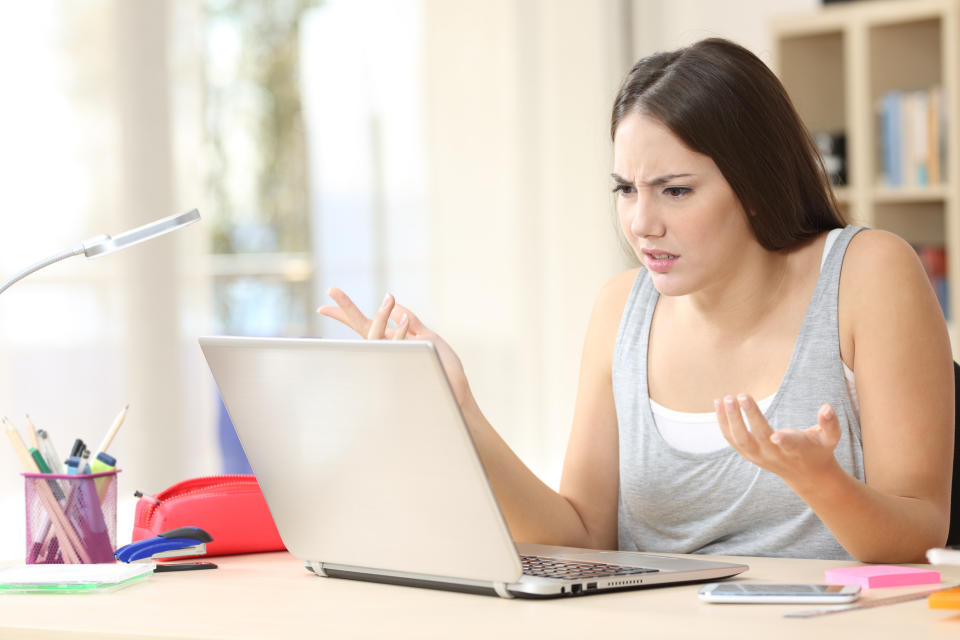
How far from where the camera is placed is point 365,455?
1.12 m

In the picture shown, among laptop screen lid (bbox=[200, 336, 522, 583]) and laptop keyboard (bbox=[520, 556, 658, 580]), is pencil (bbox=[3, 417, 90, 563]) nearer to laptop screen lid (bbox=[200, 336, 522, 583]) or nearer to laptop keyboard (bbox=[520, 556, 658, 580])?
laptop screen lid (bbox=[200, 336, 522, 583])

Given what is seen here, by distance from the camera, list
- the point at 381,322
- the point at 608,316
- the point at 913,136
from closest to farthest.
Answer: the point at 381,322
the point at 608,316
the point at 913,136

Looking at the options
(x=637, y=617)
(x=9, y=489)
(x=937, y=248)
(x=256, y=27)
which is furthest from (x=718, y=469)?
(x=256, y=27)

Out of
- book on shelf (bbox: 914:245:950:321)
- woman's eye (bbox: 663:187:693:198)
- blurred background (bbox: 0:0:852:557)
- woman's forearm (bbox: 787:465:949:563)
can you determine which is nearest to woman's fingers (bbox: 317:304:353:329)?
woman's eye (bbox: 663:187:693:198)

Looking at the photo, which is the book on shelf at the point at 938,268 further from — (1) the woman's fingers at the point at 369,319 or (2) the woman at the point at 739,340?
(1) the woman's fingers at the point at 369,319

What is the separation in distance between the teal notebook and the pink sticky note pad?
0.69 meters

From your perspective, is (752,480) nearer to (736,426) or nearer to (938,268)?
(736,426)

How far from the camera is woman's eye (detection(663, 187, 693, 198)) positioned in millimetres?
1467

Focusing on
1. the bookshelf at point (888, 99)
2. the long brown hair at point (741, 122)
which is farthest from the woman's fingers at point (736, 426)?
the bookshelf at point (888, 99)

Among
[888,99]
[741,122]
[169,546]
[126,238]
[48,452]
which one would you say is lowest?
[169,546]

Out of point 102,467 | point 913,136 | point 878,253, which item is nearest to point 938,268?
point 913,136

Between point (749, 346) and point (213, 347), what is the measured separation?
2.32ft

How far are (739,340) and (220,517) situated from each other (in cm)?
69

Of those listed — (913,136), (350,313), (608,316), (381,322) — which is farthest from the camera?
(913,136)
